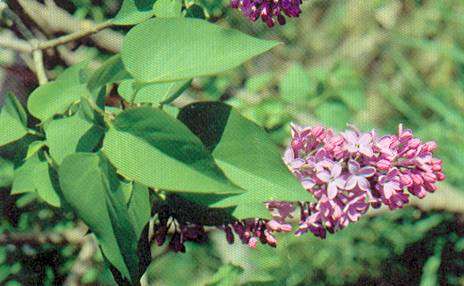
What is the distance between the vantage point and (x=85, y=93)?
29.2 inches

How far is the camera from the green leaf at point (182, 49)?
61 centimetres

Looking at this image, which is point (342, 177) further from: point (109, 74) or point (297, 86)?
point (297, 86)

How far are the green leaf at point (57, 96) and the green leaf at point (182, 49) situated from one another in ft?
0.40

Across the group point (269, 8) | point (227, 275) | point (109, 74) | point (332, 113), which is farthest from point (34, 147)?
point (332, 113)

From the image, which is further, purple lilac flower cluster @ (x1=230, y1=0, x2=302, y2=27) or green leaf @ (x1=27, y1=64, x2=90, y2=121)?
purple lilac flower cluster @ (x1=230, y1=0, x2=302, y2=27)

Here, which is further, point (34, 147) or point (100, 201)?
point (34, 147)

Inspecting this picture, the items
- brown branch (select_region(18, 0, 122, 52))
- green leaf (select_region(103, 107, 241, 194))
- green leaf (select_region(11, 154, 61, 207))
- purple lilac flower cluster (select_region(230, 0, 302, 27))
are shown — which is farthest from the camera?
brown branch (select_region(18, 0, 122, 52))

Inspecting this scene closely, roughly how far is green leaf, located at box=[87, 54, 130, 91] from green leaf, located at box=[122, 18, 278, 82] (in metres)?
0.02

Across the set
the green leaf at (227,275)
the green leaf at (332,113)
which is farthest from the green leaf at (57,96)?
the green leaf at (332,113)

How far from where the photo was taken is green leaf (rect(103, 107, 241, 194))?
579 mm

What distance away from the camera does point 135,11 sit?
81 cm

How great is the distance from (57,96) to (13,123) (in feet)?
0.26

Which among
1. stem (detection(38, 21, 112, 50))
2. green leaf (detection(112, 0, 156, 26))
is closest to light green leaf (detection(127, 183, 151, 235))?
green leaf (detection(112, 0, 156, 26))

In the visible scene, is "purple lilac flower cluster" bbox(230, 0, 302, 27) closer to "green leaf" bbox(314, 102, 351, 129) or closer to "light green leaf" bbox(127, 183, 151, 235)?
"light green leaf" bbox(127, 183, 151, 235)
